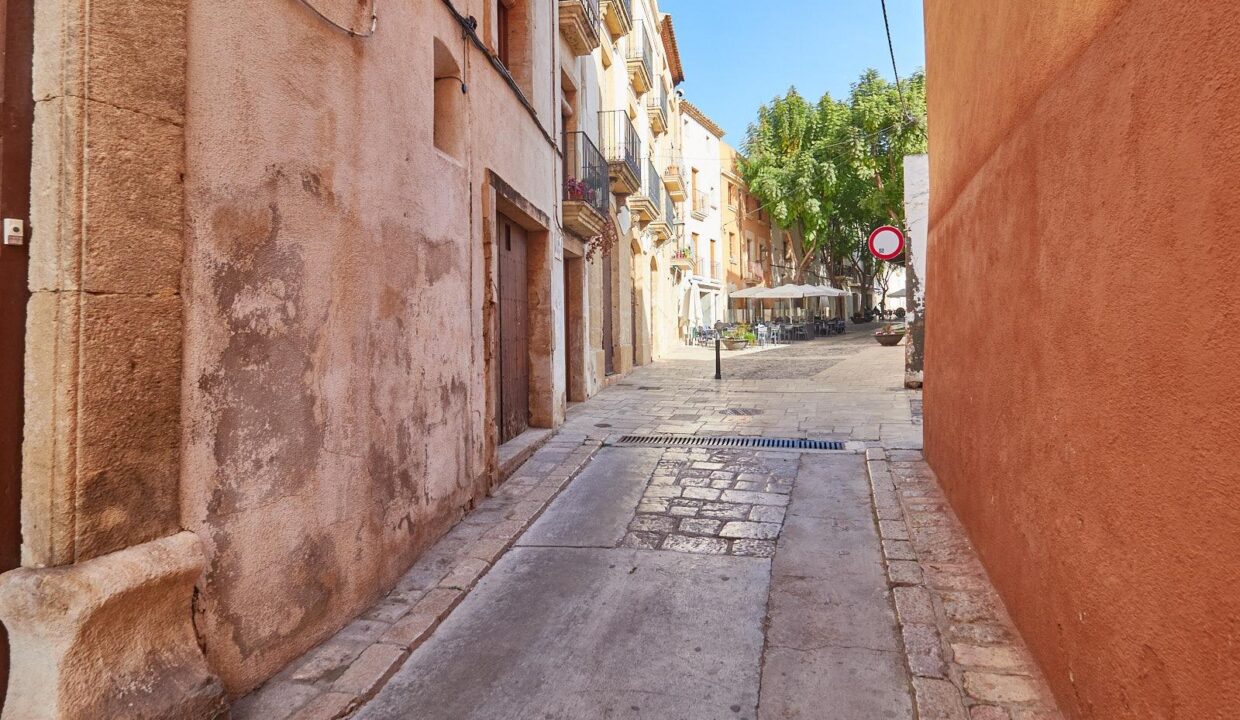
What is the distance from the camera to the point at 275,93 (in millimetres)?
3223

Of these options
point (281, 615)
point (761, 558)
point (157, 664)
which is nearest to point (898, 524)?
point (761, 558)

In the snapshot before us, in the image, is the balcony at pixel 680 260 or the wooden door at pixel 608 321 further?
the balcony at pixel 680 260

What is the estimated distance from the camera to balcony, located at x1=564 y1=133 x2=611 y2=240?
36.7 feet

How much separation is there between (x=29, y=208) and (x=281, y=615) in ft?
6.10

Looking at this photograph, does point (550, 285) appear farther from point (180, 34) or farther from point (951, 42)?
point (180, 34)

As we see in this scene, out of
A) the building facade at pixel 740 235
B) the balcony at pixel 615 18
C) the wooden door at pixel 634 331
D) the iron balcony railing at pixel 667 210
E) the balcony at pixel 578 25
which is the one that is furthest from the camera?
the building facade at pixel 740 235

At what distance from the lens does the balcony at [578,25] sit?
10.9 meters

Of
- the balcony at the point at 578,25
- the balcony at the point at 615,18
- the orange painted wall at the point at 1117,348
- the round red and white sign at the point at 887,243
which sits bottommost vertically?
the orange painted wall at the point at 1117,348

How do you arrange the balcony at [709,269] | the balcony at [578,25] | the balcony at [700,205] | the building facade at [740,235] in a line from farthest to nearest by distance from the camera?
the building facade at [740,235], the balcony at [709,269], the balcony at [700,205], the balcony at [578,25]

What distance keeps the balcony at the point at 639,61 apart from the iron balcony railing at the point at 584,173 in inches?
248

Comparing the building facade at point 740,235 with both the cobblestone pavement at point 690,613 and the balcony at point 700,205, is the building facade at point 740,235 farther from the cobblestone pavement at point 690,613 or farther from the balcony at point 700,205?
the cobblestone pavement at point 690,613

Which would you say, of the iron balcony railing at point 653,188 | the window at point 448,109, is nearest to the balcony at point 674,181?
the iron balcony railing at point 653,188

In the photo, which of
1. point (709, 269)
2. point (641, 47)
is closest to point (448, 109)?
point (641, 47)

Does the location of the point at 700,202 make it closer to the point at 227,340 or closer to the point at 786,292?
the point at 786,292
